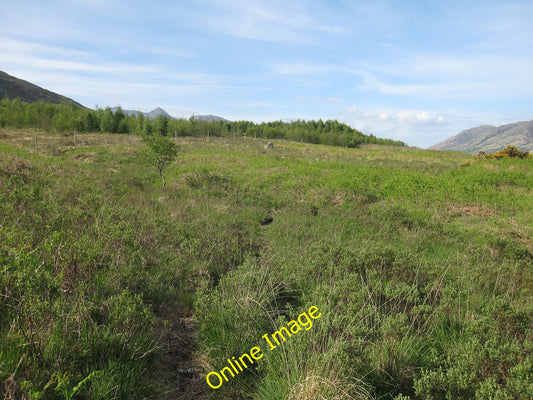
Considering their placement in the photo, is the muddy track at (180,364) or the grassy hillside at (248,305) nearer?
the grassy hillside at (248,305)

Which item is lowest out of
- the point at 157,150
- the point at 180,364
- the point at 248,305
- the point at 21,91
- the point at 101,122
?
the point at 180,364

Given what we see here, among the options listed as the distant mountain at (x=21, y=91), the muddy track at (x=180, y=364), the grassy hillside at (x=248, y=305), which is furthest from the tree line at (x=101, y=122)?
the distant mountain at (x=21, y=91)

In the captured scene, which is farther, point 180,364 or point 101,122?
point 101,122

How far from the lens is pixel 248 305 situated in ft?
11.1

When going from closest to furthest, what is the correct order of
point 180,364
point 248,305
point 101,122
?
point 180,364 → point 248,305 → point 101,122

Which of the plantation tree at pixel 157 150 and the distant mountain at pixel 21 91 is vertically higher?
the distant mountain at pixel 21 91

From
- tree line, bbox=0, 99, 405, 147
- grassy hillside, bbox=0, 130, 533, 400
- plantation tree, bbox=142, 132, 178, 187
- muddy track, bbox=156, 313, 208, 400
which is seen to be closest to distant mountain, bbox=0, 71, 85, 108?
tree line, bbox=0, 99, 405, 147

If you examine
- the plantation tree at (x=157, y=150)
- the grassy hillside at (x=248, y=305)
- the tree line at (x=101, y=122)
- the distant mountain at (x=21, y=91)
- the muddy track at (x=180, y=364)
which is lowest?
the muddy track at (x=180, y=364)

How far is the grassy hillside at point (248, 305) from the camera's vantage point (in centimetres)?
227

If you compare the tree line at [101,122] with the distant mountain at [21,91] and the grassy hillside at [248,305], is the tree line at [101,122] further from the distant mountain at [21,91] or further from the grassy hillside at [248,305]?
the distant mountain at [21,91]

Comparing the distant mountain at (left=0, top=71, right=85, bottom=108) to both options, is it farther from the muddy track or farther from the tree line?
the muddy track

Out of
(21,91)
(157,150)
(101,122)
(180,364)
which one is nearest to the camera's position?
(180,364)

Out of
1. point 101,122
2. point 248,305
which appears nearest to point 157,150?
point 248,305

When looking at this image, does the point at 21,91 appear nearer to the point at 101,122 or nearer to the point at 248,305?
the point at 101,122
